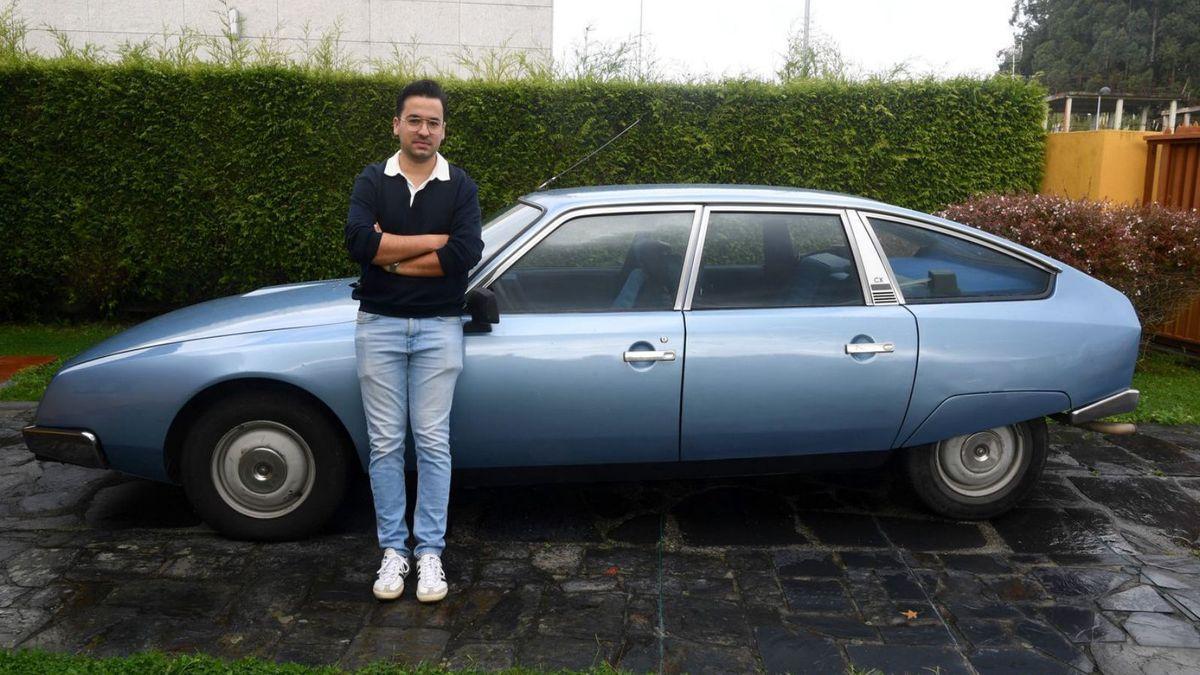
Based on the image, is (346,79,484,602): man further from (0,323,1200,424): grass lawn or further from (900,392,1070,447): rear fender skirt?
(0,323,1200,424): grass lawn

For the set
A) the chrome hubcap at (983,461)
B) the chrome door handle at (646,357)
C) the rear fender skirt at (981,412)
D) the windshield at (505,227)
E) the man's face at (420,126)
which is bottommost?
the chrome hubcap at (983,461)

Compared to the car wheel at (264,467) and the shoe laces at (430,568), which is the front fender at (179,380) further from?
the shoe laces at (430,568)

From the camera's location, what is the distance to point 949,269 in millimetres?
4523

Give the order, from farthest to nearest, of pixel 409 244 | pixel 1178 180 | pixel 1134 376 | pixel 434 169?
pixel 1178 180 → pixel 1134 376 → pixel 434 169 → pixel 409 244

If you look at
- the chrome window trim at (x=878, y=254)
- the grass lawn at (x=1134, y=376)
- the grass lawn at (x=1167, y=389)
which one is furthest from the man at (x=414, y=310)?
the grass lawn at (x=1167, y=389)

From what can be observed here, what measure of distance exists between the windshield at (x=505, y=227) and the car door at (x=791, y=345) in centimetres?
79

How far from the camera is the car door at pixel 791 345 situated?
417cm

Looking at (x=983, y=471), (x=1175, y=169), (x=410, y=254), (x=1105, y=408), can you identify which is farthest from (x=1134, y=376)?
(x=410, y=254)

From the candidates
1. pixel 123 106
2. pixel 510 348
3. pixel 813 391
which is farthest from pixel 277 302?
pixel 123 106

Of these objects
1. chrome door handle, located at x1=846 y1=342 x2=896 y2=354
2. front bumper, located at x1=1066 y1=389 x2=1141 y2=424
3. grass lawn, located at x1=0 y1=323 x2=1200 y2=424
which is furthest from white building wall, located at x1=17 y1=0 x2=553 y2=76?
front bumper, located at x1=1066 y1=389 x2=1141 y2=424

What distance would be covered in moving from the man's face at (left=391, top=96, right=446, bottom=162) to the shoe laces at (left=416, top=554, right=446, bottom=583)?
60.1 inches

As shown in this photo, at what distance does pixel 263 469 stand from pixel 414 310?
1037 mm

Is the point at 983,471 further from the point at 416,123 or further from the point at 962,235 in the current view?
the point at 416,123

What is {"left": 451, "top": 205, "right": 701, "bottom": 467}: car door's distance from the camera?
159 inches
